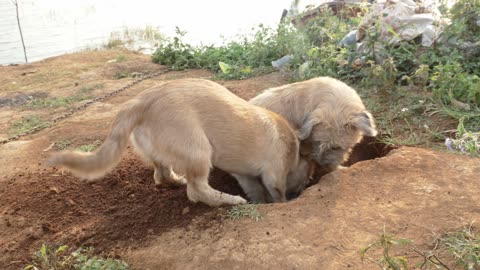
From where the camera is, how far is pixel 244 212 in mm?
3598

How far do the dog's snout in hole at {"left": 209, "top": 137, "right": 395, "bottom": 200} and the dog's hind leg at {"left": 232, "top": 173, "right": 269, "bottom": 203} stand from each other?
6.7 inches

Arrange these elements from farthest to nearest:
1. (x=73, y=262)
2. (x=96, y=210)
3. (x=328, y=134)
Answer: (x=328, y=134) < (x=96, y=210) < (x=73, y=262)

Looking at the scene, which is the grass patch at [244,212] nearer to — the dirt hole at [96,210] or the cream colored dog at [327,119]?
the dirt hole at [96,210]

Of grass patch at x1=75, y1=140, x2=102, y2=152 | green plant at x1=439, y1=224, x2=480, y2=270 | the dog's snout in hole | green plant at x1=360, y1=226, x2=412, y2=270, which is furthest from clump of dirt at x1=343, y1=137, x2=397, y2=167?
grass patch at x1=75, y1=140, x2=102, y2=152

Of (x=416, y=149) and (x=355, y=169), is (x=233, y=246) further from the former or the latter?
(x=416, y=149)

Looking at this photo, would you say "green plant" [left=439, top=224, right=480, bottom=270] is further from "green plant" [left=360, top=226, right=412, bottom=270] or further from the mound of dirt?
"green plant" [left=360, top=226, right=412, bottom=270]

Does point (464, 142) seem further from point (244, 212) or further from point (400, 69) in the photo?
point (244, 212)

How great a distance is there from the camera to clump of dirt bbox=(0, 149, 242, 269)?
3.54 meters

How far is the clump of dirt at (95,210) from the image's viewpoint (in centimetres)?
354

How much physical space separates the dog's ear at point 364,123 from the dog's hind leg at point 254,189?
1.07 m

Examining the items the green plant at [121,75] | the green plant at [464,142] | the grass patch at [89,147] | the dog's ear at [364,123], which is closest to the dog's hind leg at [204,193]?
the dog's ear at [364,123]

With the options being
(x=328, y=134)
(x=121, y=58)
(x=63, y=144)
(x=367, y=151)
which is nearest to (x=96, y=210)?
(x=63, y=144)

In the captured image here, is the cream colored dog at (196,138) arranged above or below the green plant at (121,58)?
above

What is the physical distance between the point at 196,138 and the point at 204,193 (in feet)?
1.61
